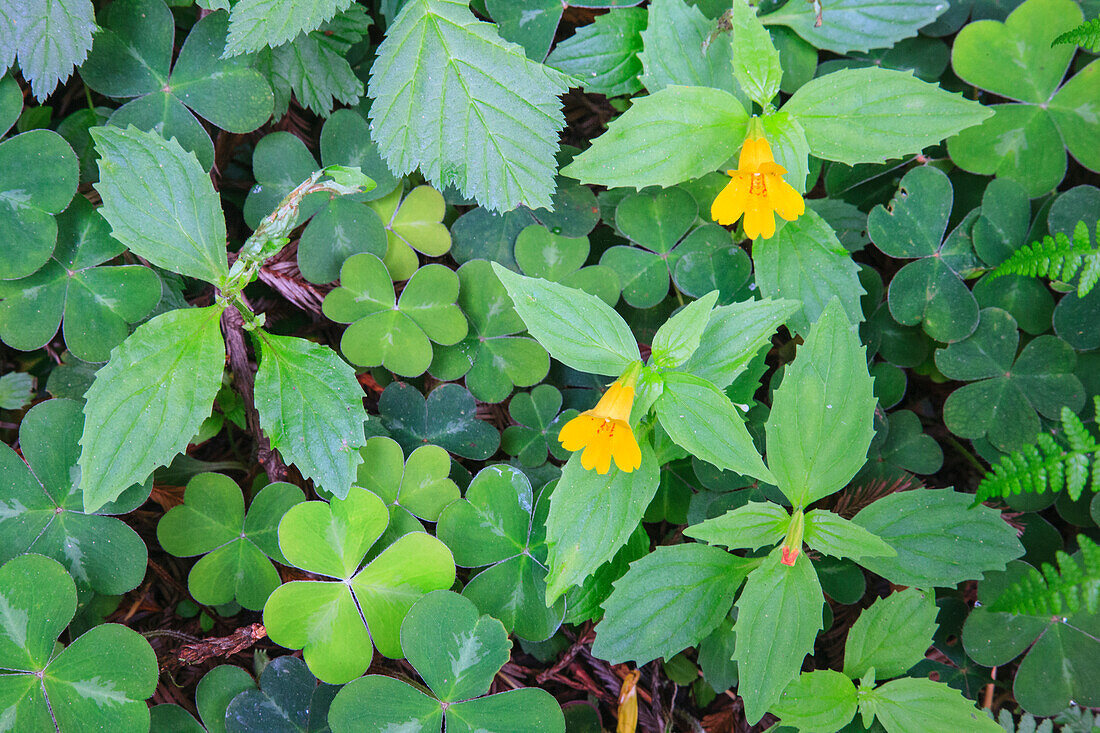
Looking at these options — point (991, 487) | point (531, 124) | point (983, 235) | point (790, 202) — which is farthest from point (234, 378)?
point (983, 235)

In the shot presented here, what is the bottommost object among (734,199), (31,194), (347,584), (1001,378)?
(347,584)

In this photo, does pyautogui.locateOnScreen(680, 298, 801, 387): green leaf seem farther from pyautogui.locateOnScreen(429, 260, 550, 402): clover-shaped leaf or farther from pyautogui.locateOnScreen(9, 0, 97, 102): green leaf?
pyautogui.locateOnScreen(9, 0, 97, 102): green leaf

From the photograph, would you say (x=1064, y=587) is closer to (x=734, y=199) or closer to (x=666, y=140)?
(x=734, y=199)

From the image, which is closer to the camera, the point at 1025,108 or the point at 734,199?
the point at 734,199

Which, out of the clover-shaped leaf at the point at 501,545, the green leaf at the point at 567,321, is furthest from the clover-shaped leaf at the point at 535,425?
the green leaf at the point at 567,321

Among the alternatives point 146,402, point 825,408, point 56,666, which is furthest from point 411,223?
point 56,666

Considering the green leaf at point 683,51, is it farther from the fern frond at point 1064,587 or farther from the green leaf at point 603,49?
the fern frond at point 1064,587

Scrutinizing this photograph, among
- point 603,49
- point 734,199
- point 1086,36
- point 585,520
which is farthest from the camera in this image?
point 603,49
